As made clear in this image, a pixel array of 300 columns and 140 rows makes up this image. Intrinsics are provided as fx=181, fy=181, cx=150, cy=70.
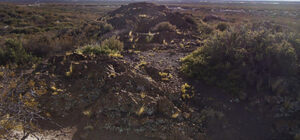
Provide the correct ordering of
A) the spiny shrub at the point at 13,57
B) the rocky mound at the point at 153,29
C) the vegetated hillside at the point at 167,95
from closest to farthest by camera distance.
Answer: the vegetated hillside at the point at 167,95
the spiny shrub at the point at 13,57
the rocky mound at the point at 153,29

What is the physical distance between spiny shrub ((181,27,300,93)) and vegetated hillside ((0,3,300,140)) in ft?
0.08

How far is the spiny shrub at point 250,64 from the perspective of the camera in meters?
4.47

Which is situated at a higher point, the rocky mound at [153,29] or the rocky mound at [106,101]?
the rocky mound at [153,29]

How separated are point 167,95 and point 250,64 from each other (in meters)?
2.35

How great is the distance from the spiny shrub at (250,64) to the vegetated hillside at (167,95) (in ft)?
0.08

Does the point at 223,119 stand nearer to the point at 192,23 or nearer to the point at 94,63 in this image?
the point at 94,63

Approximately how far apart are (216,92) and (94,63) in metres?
3.32

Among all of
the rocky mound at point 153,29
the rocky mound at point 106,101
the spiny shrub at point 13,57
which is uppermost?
the rocky mound at point 153,29

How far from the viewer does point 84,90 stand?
4.49 metres

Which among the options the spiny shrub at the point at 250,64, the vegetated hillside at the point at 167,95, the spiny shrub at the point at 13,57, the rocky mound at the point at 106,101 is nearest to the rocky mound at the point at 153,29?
the vegetated hillside at the point at 167,95

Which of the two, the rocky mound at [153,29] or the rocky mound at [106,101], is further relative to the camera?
the rocky mound at [153,29]

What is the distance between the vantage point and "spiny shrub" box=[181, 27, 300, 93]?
14.7 feet

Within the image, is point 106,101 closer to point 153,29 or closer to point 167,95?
point 167,95

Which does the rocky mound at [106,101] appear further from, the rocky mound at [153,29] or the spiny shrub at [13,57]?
the rocky mound at [153,29]
